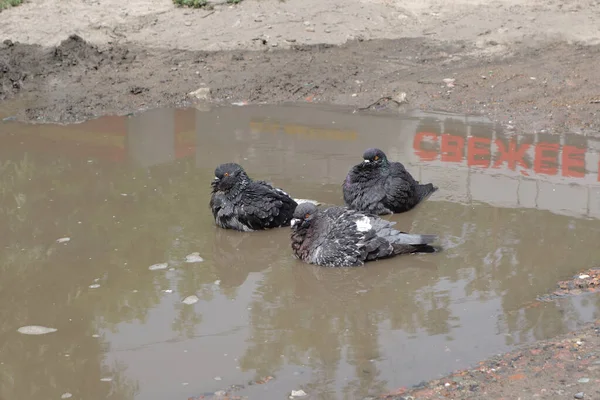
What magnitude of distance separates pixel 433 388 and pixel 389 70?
873cm

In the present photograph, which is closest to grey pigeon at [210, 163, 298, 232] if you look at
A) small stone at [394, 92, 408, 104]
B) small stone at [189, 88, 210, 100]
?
small stone at [394, 92, 408, 104]

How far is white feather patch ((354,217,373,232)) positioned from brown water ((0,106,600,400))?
1.21ft

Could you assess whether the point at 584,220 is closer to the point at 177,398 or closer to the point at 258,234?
the point at 258,234

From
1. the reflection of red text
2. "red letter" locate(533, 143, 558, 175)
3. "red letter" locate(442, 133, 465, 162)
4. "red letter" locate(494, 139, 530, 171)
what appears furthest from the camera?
"red letter" locate(442, 133, 465, 162)

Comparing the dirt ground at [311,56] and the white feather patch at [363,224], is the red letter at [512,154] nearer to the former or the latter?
the dirt ground at [311,56]

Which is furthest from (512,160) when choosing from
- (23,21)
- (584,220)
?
(23,21)

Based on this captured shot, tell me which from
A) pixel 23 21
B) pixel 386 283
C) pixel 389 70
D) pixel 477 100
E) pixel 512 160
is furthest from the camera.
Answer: pixel 23 21

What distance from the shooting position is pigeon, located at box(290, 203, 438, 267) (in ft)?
24.3

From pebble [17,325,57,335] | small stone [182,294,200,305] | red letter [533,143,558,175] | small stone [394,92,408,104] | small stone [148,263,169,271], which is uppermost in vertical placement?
small stone [394,92,408,104]

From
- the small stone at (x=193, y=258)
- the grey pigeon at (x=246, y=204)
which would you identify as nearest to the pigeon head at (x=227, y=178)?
the grey pigeon at (x=246, y=204)

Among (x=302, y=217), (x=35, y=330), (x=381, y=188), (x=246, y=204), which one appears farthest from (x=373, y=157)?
(x=35, y=330)

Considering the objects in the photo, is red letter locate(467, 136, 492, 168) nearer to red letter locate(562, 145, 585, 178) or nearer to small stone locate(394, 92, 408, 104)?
red letter locate(562, 145, 585, 178)

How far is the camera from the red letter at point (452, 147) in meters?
10.1

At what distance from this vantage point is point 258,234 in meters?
8.44
